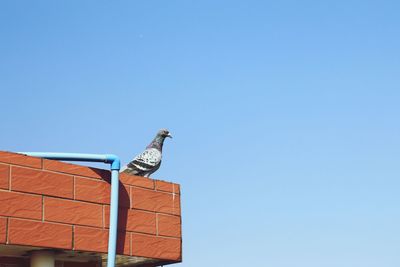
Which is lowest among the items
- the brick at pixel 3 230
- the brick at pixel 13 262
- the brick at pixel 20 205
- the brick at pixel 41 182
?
the brick at pixel 13 262

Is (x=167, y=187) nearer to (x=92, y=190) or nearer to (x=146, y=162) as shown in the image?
(x=146, y=162)

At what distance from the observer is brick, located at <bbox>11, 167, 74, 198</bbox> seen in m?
4.04

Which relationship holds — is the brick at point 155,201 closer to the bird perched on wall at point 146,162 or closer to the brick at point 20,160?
the bird perched on wall at point 146,162

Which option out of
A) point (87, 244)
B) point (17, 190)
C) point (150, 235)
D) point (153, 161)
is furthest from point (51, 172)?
point (153, 161)

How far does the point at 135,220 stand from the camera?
178 inches

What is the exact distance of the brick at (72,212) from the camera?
13.5ft

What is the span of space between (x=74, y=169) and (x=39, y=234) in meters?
0.55

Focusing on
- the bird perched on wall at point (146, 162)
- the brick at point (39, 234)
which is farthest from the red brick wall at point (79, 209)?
the bird perched on wall at point (146, 162)

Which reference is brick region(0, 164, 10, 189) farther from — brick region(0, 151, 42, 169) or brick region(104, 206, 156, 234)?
brick region(104, 206, 156, 234)

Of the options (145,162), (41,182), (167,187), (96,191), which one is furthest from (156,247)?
(41,182)

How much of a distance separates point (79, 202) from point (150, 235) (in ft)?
2.10

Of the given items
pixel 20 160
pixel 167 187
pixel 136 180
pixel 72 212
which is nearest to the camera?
pixel 20 160

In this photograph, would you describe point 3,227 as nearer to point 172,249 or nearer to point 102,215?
point 102,215

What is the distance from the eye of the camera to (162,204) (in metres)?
4.75
